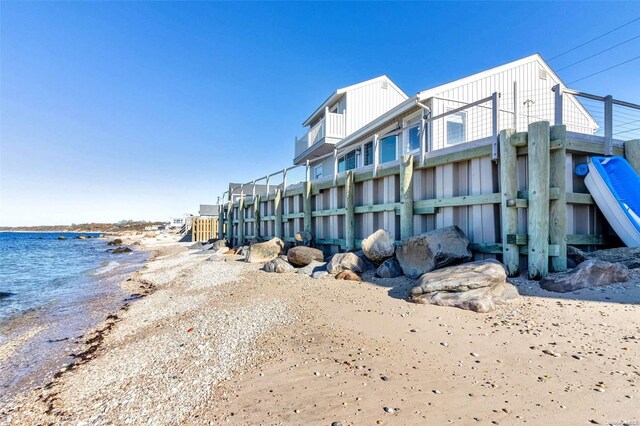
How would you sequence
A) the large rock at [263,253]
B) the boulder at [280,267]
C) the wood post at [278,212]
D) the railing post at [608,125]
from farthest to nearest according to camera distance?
the wood post at [278,212]
the large rock at [263,253]
the boulder at [280,267]
the railing post at [608,125]

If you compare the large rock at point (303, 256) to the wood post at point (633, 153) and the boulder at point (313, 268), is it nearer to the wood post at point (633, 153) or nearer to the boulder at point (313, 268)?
the boulder at point (313, 268)

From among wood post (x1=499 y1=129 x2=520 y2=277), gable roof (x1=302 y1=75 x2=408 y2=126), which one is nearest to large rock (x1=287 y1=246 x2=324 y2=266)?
wood post (x1=499 y1=129 x2=520 y2=277)

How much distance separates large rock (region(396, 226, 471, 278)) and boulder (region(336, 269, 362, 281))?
1.10 metres

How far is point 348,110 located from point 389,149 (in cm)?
481

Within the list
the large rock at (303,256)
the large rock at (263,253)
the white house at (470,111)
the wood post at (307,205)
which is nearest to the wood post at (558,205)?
the white house at (470,111)

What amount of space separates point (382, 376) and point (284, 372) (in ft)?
3.03

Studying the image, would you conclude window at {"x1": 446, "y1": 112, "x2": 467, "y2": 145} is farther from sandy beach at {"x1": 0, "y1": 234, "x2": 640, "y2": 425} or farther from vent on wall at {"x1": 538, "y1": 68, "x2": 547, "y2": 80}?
sandy beach at {"x1": 0, "y1": 234, "x2": 640, "y2": 425}

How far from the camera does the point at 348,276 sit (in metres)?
6.80

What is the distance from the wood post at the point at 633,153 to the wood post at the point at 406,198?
4.04m

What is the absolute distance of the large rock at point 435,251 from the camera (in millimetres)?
5387

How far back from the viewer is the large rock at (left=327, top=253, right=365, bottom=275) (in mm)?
7133

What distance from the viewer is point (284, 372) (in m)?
2.97

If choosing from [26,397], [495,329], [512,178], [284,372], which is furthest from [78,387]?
[512,178]

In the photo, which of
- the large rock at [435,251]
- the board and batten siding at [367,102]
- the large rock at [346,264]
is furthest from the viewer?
the board and batten siding at [367,102]
